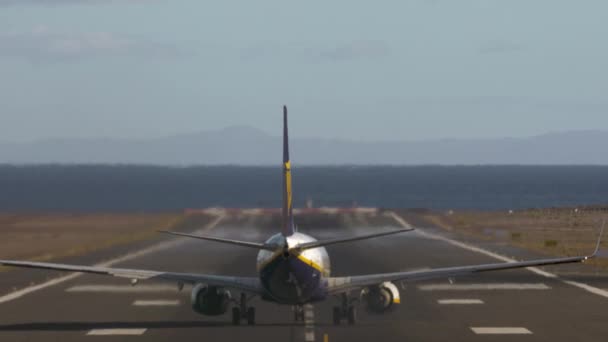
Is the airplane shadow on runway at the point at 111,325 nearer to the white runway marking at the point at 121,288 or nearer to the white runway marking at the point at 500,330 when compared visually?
the white runway marking at the point at 500,330

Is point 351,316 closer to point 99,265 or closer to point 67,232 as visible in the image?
point 99,265

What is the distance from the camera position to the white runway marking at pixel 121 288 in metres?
56.3

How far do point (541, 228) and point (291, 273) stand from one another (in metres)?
92.2

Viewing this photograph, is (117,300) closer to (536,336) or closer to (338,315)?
(338,315)

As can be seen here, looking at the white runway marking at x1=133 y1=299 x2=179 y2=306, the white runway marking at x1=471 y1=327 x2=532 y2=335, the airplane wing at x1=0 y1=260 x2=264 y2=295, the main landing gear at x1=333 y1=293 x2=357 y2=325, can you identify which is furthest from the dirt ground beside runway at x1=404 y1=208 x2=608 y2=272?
the airplane wing at x1=0 y1=260 x2=264 y2=295

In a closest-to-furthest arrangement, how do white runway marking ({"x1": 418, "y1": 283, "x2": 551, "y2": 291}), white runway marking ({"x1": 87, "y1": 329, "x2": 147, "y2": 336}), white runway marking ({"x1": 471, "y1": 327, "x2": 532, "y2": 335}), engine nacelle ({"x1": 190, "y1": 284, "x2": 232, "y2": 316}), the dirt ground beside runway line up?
white runway marking ({"x1": 471, "y1": 327, "x2": 532, "y2": 335}), white runway marking ({"x1": 87, "y1": 329, "x2": 147, "y2": 336}), engine nacelle ({"x1": 190, "y1": 284, "x2": 232, "y2": 316}), white runway marking ({"x1": 418, "y1": 283, "x2": 551, "y2": 291}), the dirt ground beside runway

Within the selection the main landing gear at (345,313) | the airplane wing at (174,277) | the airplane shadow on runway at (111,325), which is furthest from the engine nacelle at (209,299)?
the main landing gear at (345,313)

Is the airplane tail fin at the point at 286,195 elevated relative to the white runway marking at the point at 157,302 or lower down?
elevated

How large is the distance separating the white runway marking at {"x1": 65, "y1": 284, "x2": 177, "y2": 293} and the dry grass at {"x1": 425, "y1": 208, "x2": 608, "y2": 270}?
1140 inches

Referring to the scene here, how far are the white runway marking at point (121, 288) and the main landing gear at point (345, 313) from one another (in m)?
16.4

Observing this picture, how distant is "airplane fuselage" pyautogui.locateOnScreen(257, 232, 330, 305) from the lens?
36.7m

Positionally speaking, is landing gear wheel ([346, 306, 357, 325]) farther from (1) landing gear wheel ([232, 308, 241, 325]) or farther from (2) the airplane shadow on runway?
(1) landing gear wheel ([232, 308, 241, 325])

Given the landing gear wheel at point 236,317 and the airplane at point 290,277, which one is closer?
the airplane at point 290,277

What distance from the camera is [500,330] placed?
3931 centimetres
